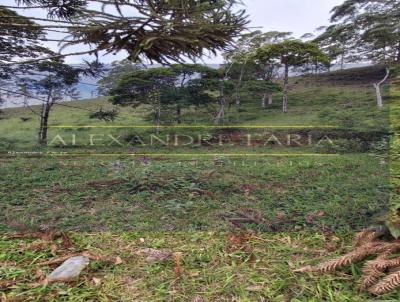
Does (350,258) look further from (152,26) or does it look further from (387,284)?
(152,26)

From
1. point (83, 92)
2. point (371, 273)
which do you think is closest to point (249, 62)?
point (83, 92)

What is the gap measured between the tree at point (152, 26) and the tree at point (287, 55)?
1.31 ft

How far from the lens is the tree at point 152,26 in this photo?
2930 millimetres

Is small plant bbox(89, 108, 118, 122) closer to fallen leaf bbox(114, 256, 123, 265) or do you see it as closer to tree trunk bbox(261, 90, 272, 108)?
fallen leaf bbox(114, 256, 123, 265)

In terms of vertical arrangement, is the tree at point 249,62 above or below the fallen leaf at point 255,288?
above

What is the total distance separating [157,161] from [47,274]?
133cm

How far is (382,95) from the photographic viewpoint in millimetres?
3350

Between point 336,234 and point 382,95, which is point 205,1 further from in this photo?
point 336,234

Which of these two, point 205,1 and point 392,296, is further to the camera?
point 205,1

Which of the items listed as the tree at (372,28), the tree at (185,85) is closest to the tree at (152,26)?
the tree at (185,85)

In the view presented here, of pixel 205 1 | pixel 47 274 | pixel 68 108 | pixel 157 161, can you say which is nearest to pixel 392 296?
pixel 157 161

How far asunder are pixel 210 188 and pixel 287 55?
144 cm

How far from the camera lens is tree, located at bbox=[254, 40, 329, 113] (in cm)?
339

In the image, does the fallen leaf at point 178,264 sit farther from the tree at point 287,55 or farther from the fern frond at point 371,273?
the tree at point 287,55
